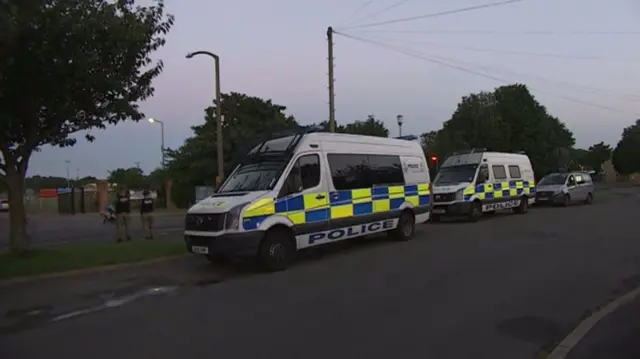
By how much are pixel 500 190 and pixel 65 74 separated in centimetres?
1577

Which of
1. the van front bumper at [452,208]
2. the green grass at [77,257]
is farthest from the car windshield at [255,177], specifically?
the van front bumper at [452,208]

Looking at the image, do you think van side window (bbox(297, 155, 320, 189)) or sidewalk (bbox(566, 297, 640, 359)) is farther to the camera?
van side window (bbox(297, 155, 320, 189))

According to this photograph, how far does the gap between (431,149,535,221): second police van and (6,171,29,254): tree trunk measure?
12073 mm

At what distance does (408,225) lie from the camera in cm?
1445

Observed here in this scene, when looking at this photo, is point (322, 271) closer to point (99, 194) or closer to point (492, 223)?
point (492, 223)

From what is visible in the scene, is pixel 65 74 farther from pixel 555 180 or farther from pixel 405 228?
pixel 555 180

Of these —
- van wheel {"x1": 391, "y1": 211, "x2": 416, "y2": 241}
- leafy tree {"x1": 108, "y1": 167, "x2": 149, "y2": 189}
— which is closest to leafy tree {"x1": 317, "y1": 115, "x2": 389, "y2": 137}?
van wheel {"x1": 391, "y1": 211, "x2": 416, "y2": 241}

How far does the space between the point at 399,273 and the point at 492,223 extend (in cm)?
981

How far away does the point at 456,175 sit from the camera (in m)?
20.3

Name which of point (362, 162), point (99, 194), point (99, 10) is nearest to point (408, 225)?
point (362, 162)

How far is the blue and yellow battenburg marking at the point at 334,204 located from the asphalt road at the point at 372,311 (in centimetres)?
97

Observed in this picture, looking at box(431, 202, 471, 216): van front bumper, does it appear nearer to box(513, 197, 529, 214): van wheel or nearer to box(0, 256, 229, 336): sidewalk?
box(513, 197, 529, 214): van wheel

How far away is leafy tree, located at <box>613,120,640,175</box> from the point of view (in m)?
77.4

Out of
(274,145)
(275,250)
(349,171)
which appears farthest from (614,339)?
(274,145)
